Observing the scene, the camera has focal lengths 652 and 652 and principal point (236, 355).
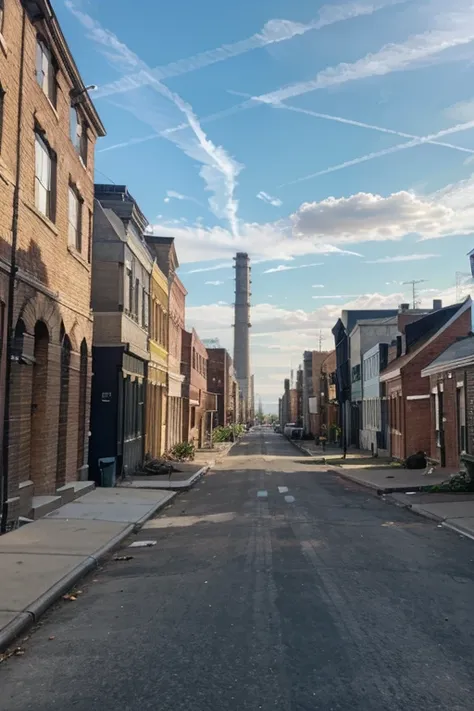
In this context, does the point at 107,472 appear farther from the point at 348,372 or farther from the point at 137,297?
the point at 348,372

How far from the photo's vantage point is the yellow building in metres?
28.5

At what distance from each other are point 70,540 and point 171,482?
11.0 meters

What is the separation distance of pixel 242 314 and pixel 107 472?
84.8 m

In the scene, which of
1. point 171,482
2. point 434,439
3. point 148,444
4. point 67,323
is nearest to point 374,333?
point 434,439

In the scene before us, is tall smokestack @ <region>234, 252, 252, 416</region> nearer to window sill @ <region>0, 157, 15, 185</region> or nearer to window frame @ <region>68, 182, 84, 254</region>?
window frame @ <region>68, 182, 84, 254</region>

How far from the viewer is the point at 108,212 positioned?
22.1 m

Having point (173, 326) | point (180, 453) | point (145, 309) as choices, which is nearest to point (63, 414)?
point (145, 309)

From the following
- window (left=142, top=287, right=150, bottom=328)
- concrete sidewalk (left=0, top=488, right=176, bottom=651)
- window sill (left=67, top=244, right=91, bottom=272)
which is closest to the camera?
concrete sidewalk (left=0, top=488, right=176, bottom=651)

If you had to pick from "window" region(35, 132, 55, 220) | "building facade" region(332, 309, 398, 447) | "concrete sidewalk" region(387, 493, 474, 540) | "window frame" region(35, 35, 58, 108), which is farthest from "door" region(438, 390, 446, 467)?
"building facade" region(332, 309, 398, 447)

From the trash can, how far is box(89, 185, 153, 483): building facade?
0.03 metres

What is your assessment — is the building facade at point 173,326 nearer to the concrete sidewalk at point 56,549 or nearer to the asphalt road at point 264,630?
the concrete sidewalk at point 56,549

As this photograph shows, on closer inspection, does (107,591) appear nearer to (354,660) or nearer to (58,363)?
(354,660)

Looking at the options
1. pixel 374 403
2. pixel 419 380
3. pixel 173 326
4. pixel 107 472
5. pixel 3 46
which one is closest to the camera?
pixel 3 46

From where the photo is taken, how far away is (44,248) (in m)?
13.9
